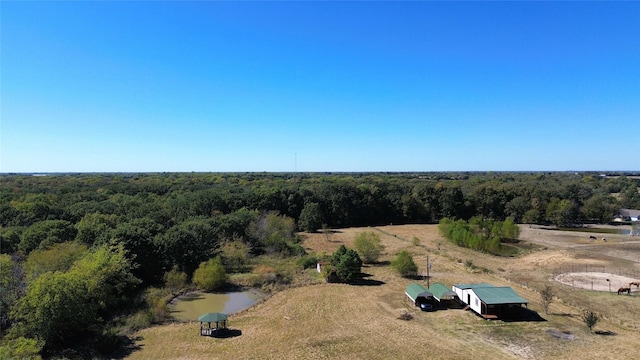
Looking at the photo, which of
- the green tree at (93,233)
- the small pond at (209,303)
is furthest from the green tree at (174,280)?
the green tree at (93,233)

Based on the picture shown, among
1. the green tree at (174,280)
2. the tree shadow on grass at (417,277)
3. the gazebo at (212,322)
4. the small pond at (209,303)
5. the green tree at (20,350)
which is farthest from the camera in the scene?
the tree shadow on grass at (417,277)

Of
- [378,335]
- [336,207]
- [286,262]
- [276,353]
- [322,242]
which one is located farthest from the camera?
[336,207]

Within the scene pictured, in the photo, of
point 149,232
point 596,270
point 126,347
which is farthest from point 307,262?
point 596,270

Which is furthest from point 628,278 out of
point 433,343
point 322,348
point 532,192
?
point 532,192

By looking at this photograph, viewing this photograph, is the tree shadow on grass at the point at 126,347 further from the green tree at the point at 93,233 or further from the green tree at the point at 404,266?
the green tree at the point at 404,266

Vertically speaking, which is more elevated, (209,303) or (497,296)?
(497,296)

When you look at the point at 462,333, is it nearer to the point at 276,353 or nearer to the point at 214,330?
the point at 276,353

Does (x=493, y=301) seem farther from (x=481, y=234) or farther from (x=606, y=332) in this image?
(x=481, y=234)
